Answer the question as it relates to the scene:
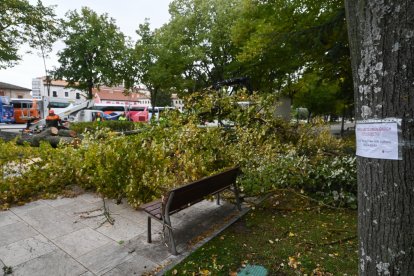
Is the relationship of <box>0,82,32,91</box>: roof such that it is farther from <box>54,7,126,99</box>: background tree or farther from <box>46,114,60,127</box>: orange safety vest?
<box>46,114,60,127</box>: orange safety vest

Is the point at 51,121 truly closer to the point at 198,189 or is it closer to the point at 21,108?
the point at 198,189

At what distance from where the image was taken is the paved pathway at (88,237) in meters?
3.09

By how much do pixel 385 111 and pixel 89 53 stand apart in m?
30.5

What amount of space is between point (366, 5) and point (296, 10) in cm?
1099

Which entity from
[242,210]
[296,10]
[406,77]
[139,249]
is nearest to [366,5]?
[406,77]

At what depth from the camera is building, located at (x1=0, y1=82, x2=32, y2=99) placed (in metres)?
56.2

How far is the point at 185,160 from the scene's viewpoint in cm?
529

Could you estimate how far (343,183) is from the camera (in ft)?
16.7

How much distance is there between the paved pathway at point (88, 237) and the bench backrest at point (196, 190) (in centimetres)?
57

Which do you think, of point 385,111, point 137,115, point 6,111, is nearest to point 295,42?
point 385,111

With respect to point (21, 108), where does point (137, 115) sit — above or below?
below

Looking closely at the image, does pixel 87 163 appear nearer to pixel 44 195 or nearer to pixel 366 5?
pixel 44 195

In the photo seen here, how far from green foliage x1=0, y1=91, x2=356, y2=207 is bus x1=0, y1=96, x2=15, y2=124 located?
113ft

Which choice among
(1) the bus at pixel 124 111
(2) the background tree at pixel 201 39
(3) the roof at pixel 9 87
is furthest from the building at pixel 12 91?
(2) the background tree at pixel 201 39
